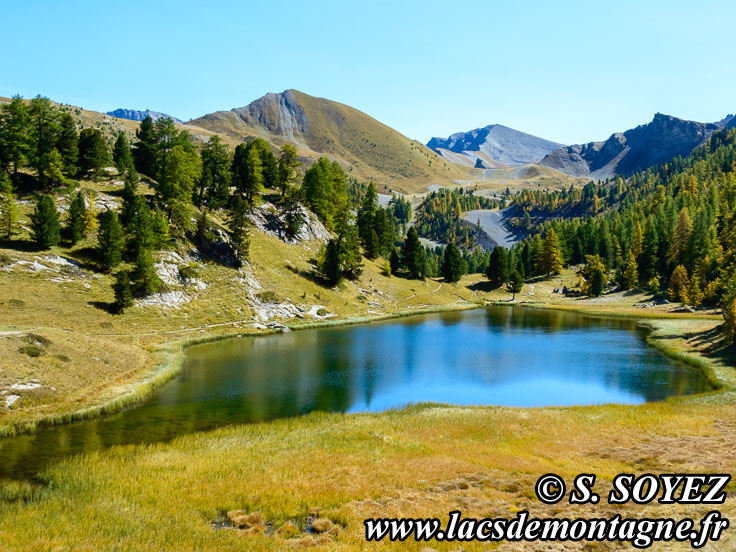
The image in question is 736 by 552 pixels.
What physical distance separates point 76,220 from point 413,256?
86.5m

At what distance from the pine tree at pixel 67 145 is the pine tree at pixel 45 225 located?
65.5 ft

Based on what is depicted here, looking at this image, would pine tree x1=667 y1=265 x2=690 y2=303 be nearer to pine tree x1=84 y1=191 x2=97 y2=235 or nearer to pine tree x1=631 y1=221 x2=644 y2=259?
pine tree x1=631 y1=221 x2=644 y2=259

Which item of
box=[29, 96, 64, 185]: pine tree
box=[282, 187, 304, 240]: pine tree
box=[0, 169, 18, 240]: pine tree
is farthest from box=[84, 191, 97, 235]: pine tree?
box=[282, 187, 304, 240]: pine tree

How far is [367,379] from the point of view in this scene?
46.2m

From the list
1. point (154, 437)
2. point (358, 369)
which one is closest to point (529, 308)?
point (358, 369)

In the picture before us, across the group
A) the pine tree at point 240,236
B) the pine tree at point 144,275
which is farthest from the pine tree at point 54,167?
the pine tree at point 240,236

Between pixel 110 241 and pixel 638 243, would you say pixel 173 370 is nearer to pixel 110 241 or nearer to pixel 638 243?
pixel 110 241

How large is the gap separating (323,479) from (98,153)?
87.1 meters

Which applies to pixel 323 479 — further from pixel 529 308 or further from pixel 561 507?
pixel 529 308

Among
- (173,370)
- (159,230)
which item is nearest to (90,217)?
(159,230)

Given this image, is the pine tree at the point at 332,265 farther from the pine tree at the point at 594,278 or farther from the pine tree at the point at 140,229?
the pine tree at the point at 594,278

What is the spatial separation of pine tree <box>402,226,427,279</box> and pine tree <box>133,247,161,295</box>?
77.8 m

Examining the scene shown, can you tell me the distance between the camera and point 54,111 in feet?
255

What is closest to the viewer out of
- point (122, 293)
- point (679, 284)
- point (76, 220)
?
point (122, 293)
